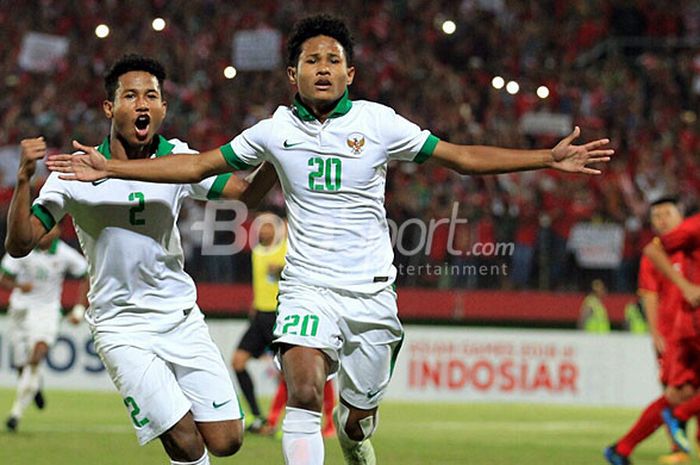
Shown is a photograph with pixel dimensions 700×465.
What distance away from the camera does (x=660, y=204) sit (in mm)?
12133

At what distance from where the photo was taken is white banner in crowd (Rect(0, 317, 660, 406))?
19.7m

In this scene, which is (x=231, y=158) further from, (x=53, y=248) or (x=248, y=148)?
(x=53, y=248)

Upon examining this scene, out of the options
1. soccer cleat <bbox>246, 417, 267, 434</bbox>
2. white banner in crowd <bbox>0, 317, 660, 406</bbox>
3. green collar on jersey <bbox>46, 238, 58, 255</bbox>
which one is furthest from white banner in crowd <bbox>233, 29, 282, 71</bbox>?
soccer cleat <bbox>246, 417, 267, 434</bbox>

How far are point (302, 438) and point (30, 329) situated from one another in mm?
9247

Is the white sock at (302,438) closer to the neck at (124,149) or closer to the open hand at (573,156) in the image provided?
the neck at (124,149)

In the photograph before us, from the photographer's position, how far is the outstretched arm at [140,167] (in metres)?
6.79

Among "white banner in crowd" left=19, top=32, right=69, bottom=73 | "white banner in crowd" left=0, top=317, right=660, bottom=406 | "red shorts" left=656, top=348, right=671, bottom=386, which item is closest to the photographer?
"red shorts" left=656, top=348, right=671, bottom=386

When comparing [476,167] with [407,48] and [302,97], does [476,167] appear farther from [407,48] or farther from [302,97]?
[407,48]

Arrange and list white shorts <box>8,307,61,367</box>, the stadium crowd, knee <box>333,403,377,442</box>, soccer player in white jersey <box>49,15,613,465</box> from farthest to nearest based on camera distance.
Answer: the stadium crowd
white shorts <box>8,307,61,367</box>
knee <box>333,403,377,442</box>
soccer player in white jersey <box>49,15,613,465</box>

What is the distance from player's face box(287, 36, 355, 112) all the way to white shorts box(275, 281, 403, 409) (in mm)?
937

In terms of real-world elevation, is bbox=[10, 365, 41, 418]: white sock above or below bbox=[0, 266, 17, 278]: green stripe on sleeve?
below

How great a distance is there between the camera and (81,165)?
22.4ft

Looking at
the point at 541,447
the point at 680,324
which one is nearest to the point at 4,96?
the point at 541,447

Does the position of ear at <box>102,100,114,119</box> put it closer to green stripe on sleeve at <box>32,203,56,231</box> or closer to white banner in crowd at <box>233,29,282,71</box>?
green stripe on sleeve at <box>32,203,56,231</box>
